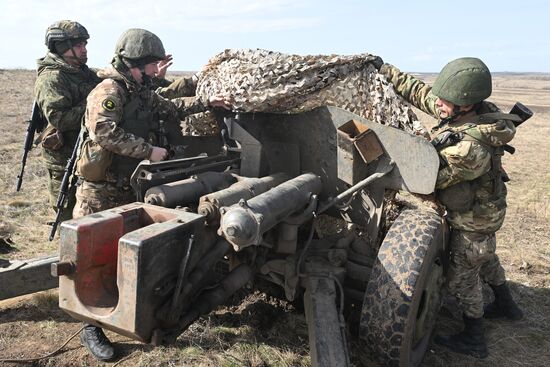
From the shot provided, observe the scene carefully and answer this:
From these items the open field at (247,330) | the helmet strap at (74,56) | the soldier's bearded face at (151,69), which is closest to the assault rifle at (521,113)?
the open field at (247,330)

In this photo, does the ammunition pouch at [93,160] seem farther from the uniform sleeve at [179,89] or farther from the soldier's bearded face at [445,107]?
the soldier's bearded face at [445,107]

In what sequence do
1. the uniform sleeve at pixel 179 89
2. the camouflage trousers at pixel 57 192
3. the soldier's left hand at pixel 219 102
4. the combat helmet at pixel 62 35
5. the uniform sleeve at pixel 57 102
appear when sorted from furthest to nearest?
the uniform sleeve at pixel 179 89 < the camouflage trousers at pixel 57 192 < the combat helmet at pixel 62 35 < the uniform sleeve at pixel 57 102 < the soldier's left hand at pixel 219 102

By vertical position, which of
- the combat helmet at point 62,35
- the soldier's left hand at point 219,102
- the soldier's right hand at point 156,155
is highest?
the combat helmet at point 62,35

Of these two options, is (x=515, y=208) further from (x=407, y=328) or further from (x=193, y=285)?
(x=193, y=285)

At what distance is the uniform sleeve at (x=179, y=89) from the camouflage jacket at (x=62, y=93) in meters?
0.76

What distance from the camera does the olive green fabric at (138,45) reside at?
4273 mm

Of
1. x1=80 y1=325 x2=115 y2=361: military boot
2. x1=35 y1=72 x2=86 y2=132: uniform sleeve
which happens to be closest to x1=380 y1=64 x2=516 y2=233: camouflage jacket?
x1=80 y1=325 x2=115 y2=361: military boot

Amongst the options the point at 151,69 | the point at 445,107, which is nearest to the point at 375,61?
the point at 445,107

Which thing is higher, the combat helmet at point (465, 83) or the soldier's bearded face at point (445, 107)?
the combat helmet at point (465, 83)

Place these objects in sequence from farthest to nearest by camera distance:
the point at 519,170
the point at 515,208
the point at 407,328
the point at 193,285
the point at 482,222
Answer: the point at 519,170, the point at 515,208, the point at 482,222, the point at 407,328, the point at 193,285

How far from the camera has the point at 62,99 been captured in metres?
5.02

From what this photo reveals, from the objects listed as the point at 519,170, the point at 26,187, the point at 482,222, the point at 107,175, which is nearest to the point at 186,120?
the point at 107,175

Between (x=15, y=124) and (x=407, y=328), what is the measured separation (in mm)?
16013

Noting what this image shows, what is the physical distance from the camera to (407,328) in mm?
3400
